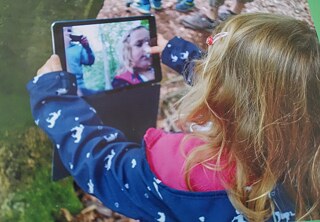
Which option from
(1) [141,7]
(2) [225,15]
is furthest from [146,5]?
(2) [225,15]

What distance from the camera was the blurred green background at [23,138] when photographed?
0.73m

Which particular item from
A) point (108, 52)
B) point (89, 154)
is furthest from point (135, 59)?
point (89, 154)

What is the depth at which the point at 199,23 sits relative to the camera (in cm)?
84

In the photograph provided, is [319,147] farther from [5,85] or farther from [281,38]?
[5,85]

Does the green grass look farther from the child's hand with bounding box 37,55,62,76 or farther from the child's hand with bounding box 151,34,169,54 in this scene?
the child's hand with bounding box 151,34,169,54

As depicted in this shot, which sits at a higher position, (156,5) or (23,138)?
(156,5)

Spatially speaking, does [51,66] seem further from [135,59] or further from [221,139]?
[221,139]

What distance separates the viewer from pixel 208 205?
0.74 metres

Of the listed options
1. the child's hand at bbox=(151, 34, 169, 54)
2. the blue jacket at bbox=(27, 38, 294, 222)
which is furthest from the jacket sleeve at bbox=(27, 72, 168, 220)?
the child's hand at bbox=(151, 34, 169, 54)

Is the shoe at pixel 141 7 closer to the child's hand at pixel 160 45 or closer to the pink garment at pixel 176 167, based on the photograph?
the child's hand at pixel 160 45

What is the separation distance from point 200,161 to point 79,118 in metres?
0.17

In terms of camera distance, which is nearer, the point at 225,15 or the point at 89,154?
the point at 89,154

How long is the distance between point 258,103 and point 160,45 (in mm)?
174

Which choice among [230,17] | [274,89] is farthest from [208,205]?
[230,17]
